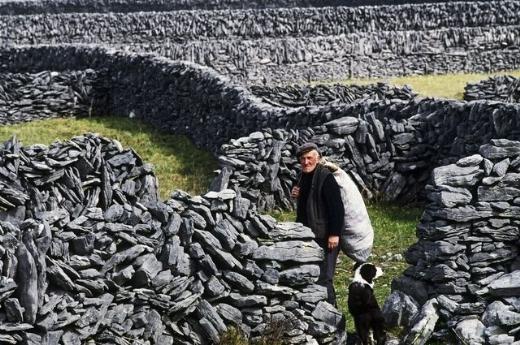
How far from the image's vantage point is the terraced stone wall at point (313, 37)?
120 ft

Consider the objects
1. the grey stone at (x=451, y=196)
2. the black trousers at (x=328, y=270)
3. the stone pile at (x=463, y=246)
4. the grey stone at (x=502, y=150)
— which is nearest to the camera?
the stone pile at (x=463, y=246)

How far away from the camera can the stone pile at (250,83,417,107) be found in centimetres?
2405

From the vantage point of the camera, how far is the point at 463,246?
10945 mm

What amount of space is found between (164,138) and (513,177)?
602 inches

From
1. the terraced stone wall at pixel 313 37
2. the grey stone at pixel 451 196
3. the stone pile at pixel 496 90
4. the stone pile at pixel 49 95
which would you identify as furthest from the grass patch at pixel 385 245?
the terraced stone wall at pixel 313 37

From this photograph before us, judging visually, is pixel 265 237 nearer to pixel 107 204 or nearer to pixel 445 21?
pixel 107 204

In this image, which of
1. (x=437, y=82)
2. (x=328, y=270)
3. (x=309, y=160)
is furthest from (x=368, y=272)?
(x=437, y=82)

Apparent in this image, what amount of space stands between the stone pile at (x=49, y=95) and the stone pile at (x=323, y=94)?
784cm

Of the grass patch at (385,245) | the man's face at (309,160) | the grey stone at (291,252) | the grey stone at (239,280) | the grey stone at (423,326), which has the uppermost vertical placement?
the man's face at (309,160)

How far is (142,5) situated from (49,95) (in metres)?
30.2

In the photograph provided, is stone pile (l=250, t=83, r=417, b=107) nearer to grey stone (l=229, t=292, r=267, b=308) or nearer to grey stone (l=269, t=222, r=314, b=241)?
grey stone (l=269, t=222, r=314, b=241)

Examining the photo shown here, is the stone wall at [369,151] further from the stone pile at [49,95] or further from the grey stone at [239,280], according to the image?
the stone pile at [49,95]

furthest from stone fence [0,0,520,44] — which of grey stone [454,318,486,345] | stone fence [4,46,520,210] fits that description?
grey stone [454,318,486,345]

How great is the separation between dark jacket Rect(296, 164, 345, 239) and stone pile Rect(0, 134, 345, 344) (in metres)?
0.25
